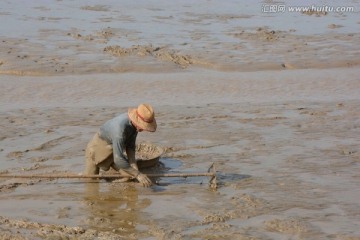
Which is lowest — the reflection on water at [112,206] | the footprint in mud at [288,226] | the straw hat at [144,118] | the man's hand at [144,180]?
the footprint in mud at [288,226]

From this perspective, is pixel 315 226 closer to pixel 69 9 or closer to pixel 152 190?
pixel 152 190

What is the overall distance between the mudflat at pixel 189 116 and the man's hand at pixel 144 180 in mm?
162

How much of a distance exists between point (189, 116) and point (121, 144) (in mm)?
3180

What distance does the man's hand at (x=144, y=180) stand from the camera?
673 cm

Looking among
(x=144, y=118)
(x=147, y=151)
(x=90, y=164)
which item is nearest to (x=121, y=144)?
(x=144, y=118)

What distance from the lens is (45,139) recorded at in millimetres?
8617

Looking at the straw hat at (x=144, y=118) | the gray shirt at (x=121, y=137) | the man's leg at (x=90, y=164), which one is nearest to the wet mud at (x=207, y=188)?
the man's leg at (x=90, y=164)

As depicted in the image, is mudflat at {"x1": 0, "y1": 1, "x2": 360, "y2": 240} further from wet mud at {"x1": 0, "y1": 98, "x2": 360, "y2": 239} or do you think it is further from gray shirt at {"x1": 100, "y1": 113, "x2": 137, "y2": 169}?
gray shirt at {"x1": 100, "y1": 113, "x2": 137, "y2": 169}

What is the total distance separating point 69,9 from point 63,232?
13.0 meters

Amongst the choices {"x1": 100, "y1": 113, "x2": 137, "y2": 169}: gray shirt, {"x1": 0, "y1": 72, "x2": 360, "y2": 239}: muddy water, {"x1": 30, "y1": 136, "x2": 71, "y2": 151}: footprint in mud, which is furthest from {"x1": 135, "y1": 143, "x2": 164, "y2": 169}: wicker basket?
{"x1": 30, "y1": 136, "x2": 71, "y2": 151}: footprint in mud

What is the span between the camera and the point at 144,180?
Result: 6.73 metres

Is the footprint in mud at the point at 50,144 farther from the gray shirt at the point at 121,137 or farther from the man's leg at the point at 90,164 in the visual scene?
the gray shirt at the point at 121,137

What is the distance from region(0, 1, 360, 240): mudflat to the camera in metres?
6.36

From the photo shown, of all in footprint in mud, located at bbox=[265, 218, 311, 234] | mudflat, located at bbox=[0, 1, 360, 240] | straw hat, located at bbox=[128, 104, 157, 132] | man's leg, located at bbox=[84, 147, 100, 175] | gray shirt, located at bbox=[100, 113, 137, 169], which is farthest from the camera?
man's leg, located at bbox=[84, 147, 100, 175]
